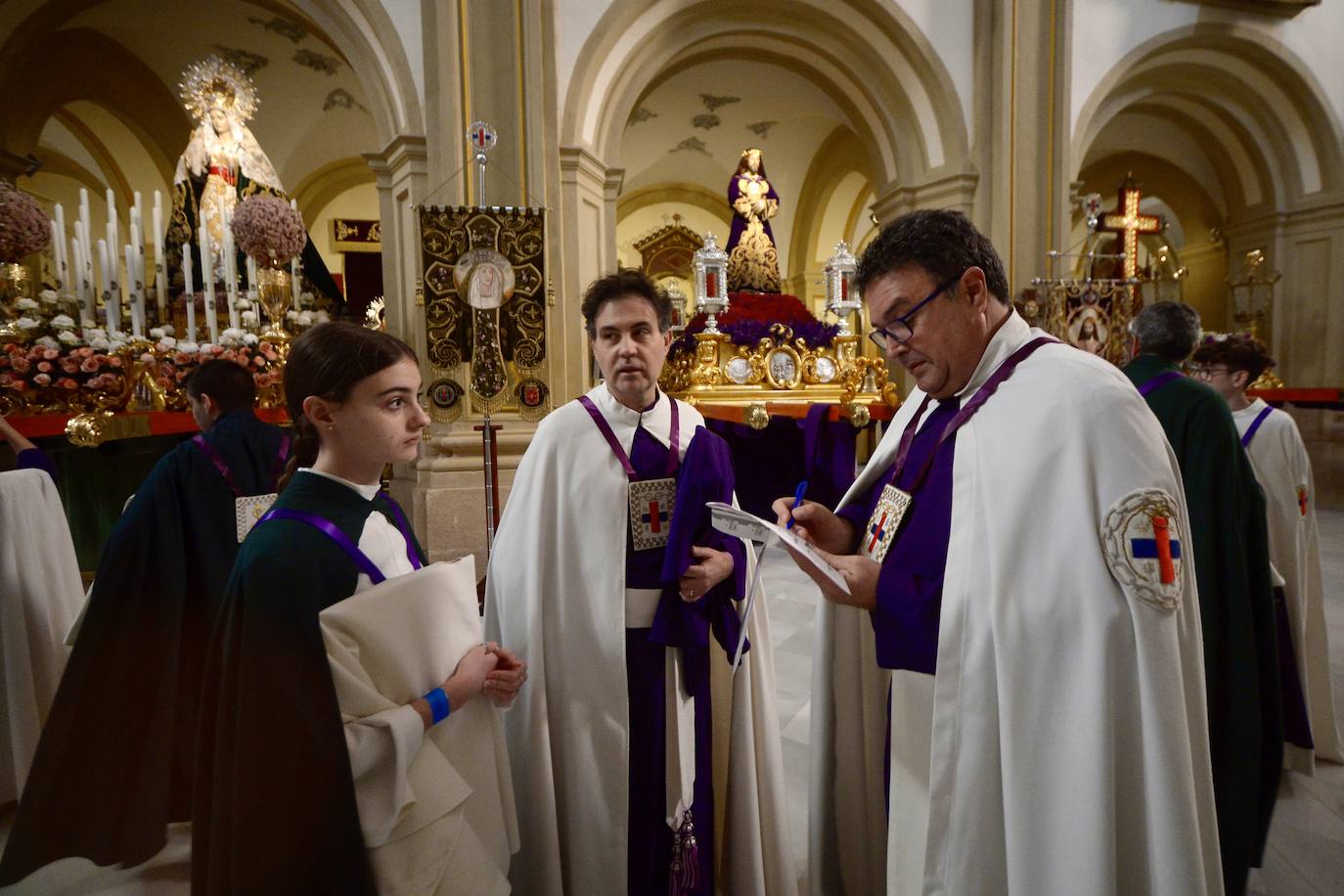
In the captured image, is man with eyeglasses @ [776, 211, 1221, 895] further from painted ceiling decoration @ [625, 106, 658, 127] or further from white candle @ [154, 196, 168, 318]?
painted ceiling decoration @ [625, 106, 658, 127]

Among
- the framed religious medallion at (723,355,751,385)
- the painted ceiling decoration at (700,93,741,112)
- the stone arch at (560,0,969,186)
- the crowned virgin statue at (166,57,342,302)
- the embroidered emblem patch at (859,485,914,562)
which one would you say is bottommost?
the embroidered emblem patch at (859,485,914,562)

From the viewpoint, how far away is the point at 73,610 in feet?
9.70

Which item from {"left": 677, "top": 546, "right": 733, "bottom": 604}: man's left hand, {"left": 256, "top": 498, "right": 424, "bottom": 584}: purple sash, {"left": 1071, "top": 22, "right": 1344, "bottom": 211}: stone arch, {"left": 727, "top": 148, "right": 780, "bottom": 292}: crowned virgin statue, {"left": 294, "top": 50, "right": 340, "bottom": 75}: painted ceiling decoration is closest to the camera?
{"left": 256, "top": 498, "right": 424, "bottom": 584}: purple sash

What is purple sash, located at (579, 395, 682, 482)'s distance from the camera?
206 centimetres

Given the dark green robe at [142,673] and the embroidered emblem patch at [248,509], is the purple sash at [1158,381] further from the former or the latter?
the dark green robe at [142,673]

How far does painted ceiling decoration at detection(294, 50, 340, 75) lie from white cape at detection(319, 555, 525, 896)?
10.9 m

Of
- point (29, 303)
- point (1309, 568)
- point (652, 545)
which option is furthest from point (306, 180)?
point (1309, 568)

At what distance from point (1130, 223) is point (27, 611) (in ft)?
34.0

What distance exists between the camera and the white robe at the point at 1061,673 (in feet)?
4.06

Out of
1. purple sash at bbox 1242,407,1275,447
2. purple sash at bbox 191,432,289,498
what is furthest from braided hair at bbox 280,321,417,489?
purple sash at bbox 1242,407,1275,447

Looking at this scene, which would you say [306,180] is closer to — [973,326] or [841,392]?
[841,392]

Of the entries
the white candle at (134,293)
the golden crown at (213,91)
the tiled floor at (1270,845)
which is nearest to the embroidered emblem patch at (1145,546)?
the tiled floor at (1270,845)

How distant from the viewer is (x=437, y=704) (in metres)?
1.38

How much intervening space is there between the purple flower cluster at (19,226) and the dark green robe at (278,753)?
11.0ft
